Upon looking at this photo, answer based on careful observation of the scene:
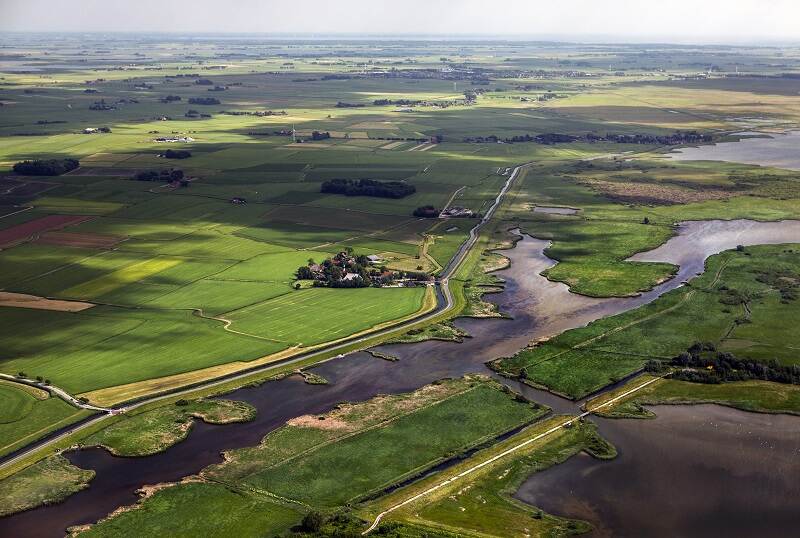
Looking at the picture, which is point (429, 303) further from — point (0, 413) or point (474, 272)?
point (0, 413)

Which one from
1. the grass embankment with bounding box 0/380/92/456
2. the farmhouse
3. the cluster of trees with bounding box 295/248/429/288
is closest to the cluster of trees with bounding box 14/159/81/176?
the farmhouse

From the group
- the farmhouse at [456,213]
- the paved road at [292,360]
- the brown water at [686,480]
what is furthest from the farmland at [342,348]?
the brown water at [686,480]

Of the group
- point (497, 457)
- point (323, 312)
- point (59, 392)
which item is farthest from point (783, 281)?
point (59, 392)

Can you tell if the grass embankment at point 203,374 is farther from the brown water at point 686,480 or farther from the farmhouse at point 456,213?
the farmhouse at point 456,213

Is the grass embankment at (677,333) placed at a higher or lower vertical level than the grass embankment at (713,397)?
higher

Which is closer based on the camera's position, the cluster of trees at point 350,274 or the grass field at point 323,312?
the grass field at point 323,312

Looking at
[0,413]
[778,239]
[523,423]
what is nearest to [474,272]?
[523,423]

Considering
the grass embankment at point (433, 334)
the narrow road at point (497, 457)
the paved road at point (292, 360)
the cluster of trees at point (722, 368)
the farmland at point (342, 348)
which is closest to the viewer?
the narrow road at point (497, 457)
